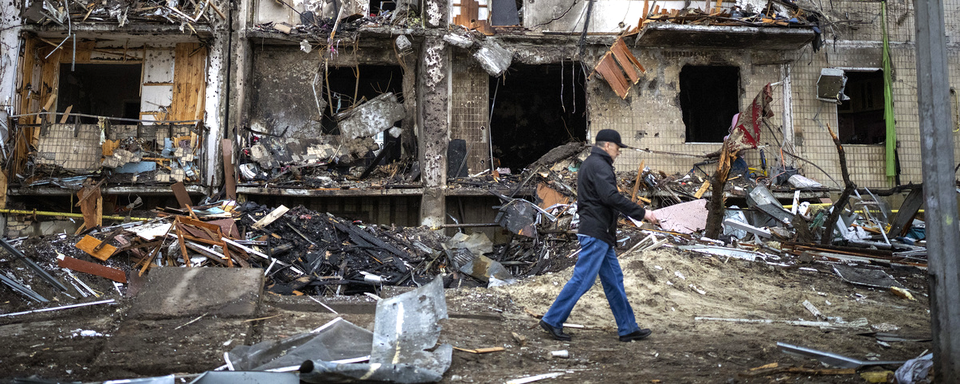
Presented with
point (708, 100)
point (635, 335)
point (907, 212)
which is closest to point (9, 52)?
point (635, 335)

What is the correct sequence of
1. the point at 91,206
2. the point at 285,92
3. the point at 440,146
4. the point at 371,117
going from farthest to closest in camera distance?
1. the point at 371,117
2. the point at 285,92
3. the point at 440,146
4. the point at 91,206

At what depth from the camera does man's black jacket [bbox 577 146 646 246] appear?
14.9ft

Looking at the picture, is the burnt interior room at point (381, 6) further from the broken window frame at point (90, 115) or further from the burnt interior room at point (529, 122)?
the burnt interior room at point (529, 122)

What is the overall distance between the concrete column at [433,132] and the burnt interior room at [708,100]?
21.2 ft

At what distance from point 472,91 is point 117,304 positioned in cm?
872

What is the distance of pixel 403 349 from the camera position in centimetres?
376

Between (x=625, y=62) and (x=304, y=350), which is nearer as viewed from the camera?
(x=304, y=350)

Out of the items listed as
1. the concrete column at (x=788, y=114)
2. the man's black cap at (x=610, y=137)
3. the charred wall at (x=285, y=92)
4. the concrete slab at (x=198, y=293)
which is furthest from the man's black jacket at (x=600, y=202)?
the concrete column at (x=788, y=114)

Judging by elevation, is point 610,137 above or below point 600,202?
above

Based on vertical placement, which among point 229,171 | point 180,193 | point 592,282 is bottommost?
point 592,282

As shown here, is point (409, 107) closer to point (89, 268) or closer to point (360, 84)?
point (360, 84)

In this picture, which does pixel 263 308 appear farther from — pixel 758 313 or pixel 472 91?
pixel 472 91

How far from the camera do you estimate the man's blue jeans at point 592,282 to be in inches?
181

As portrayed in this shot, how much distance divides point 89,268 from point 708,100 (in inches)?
559
